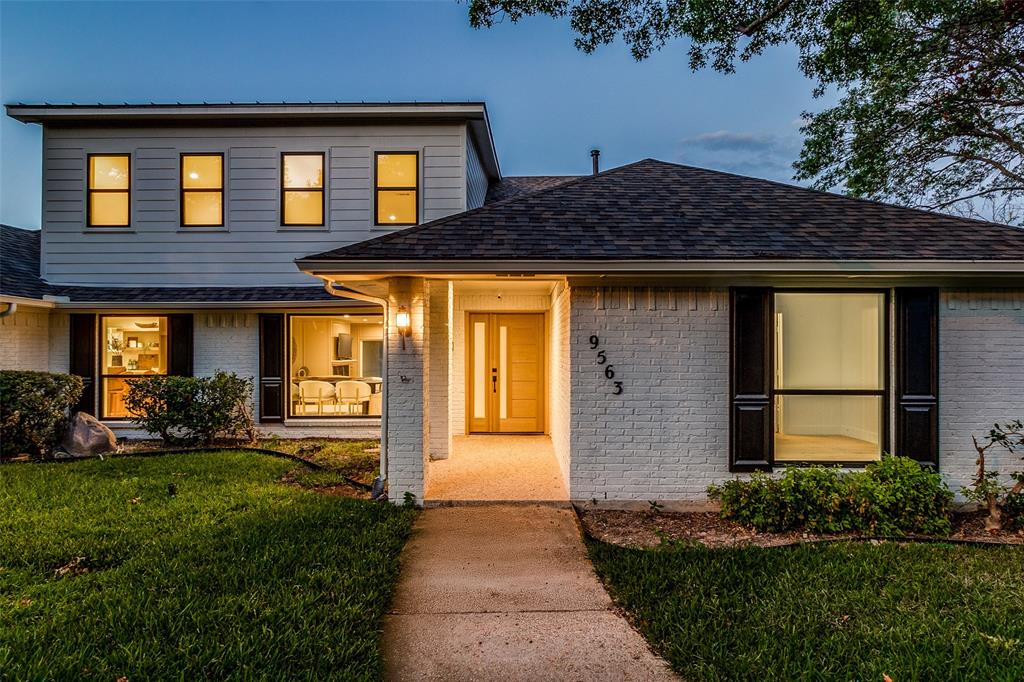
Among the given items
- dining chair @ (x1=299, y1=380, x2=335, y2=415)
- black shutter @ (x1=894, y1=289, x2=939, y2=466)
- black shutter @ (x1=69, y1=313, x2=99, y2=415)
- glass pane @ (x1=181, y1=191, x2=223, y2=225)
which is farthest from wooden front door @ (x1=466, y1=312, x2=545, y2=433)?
black shutter @ (x1=69, y1=313, x2=99, y2=415)

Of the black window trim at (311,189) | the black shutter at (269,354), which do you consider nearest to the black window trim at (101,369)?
the black shutter at (269,354)

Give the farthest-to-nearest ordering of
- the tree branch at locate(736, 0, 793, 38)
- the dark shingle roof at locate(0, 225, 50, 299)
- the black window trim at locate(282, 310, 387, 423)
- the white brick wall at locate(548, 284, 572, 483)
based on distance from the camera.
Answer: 1. the black window trim at locate(282, 310, 387, 423)
2. the dark shingle roof at locate(0, 225, 50, 299)
3. the white brick wall at locate(548, 284, 572, 483)
4. the tree branch at locate(736, 0, 793, 38)

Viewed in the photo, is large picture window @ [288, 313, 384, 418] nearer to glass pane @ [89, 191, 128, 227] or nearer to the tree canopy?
glass pane @ [89, 191, 128, 227]

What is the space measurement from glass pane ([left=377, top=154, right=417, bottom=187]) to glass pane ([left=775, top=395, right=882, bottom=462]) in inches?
287

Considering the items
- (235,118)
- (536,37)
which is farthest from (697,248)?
(235,118)

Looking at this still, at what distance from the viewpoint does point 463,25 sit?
20.9ft

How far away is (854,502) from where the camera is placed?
16.0 ft

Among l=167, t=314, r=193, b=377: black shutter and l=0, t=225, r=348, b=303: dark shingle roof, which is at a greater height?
l=0, t=225, r=348, b=303: dark shingle roof

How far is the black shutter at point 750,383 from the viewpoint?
5.65 meters

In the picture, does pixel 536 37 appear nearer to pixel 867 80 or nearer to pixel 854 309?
pixel 854 309

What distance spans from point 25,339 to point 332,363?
515 cm

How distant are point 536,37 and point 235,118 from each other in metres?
5.72

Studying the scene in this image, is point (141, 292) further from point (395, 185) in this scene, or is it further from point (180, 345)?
point (395, 185)

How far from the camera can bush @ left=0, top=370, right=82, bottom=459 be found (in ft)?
24.3
